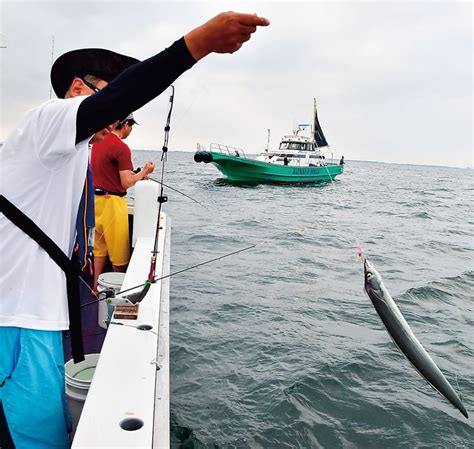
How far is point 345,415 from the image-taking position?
3.96 m

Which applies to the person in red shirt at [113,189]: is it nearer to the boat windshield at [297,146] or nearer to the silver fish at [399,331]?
the silver fish at [399,331]

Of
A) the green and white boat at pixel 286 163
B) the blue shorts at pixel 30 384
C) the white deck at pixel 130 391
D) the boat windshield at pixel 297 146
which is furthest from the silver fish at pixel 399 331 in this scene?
the boat windshield at pixel 297 146

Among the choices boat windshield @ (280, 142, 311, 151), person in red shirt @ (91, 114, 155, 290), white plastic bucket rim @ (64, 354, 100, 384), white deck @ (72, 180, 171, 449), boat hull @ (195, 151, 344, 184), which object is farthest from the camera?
boat windshield @ (280, 142, 311, 151)

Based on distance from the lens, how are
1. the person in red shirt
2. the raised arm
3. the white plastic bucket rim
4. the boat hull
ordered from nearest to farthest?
the raised arm < the white plastic bucket rim < the person in red shirt < the boat hull

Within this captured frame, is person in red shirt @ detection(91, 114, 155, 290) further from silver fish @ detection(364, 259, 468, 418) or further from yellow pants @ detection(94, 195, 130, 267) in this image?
silver fish @ detection(364, 259, 468, 418)

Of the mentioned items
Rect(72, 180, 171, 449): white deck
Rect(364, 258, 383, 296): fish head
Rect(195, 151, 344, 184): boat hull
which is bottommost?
Rect(72, 180, 171, 449): white deck

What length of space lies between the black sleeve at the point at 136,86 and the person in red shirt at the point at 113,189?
2.59 meters

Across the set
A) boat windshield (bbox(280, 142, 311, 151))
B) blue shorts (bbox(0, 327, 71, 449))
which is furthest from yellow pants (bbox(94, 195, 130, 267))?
boat windshield (bbox(280, 142, 311, 151))

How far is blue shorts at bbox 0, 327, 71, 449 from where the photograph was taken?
1501 mm

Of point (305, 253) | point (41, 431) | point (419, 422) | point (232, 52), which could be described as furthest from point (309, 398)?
point (305, 253)

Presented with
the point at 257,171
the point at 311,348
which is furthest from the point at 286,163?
the point at 311,348

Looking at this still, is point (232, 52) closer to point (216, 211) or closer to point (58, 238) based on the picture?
point (58, 238)

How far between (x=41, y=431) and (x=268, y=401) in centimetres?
292

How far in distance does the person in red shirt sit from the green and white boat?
2265 cm
